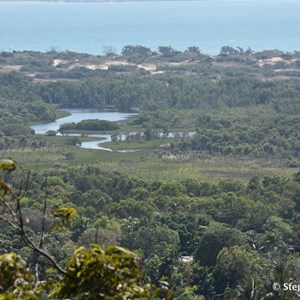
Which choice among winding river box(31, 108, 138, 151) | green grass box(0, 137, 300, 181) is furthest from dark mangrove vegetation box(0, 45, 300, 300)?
winding river box(31, 108, 138, 151)

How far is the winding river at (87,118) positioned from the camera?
237ft

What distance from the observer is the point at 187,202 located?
44.7m

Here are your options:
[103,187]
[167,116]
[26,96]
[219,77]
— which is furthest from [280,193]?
[219,77]

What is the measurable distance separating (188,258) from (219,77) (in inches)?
2969

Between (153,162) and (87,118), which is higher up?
(153,162)

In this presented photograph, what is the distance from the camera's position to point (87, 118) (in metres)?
87.1

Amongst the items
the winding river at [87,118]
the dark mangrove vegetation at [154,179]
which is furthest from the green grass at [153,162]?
the winding river at [87,118]

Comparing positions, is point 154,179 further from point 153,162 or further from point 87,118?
point 87,118

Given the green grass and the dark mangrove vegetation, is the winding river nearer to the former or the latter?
the dark mangrove vegetation

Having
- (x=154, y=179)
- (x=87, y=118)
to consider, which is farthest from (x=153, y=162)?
(x=87, y=118)

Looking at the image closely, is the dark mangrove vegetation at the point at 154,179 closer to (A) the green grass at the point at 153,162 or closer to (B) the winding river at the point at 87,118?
(A) the green grass at the point at 153,162

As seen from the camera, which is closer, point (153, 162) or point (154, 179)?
point (154, 179)

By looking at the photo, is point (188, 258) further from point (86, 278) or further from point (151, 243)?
point (86, 278)

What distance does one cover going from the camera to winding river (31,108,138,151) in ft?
237
